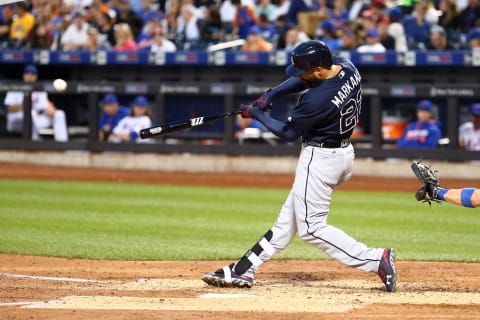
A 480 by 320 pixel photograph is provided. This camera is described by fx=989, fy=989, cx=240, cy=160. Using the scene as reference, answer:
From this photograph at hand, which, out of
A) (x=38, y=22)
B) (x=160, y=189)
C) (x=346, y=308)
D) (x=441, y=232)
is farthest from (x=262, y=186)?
(x=346, y=308)

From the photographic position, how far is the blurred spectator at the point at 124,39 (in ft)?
58.2

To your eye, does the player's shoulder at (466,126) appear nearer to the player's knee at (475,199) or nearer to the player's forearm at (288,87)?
the player's knee at (475,199)

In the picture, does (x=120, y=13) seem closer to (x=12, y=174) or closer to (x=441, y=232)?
(x=12, y=174)

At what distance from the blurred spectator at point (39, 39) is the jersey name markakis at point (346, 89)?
12.9 m

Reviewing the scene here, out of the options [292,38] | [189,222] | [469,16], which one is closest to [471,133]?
[469,16]

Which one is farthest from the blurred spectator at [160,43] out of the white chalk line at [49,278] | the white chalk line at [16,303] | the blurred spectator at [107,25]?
the white chalk line at [16,303]

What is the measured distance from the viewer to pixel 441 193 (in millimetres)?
6895

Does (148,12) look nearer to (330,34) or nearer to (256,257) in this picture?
(330,34)

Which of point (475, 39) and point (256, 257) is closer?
point (256, 257)

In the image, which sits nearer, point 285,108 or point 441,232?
point 441,232

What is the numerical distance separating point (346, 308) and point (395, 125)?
10089 millimetres

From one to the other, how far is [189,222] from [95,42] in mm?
8118

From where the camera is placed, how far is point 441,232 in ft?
34.1

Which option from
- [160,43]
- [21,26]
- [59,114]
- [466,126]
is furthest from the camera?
[21,26]
